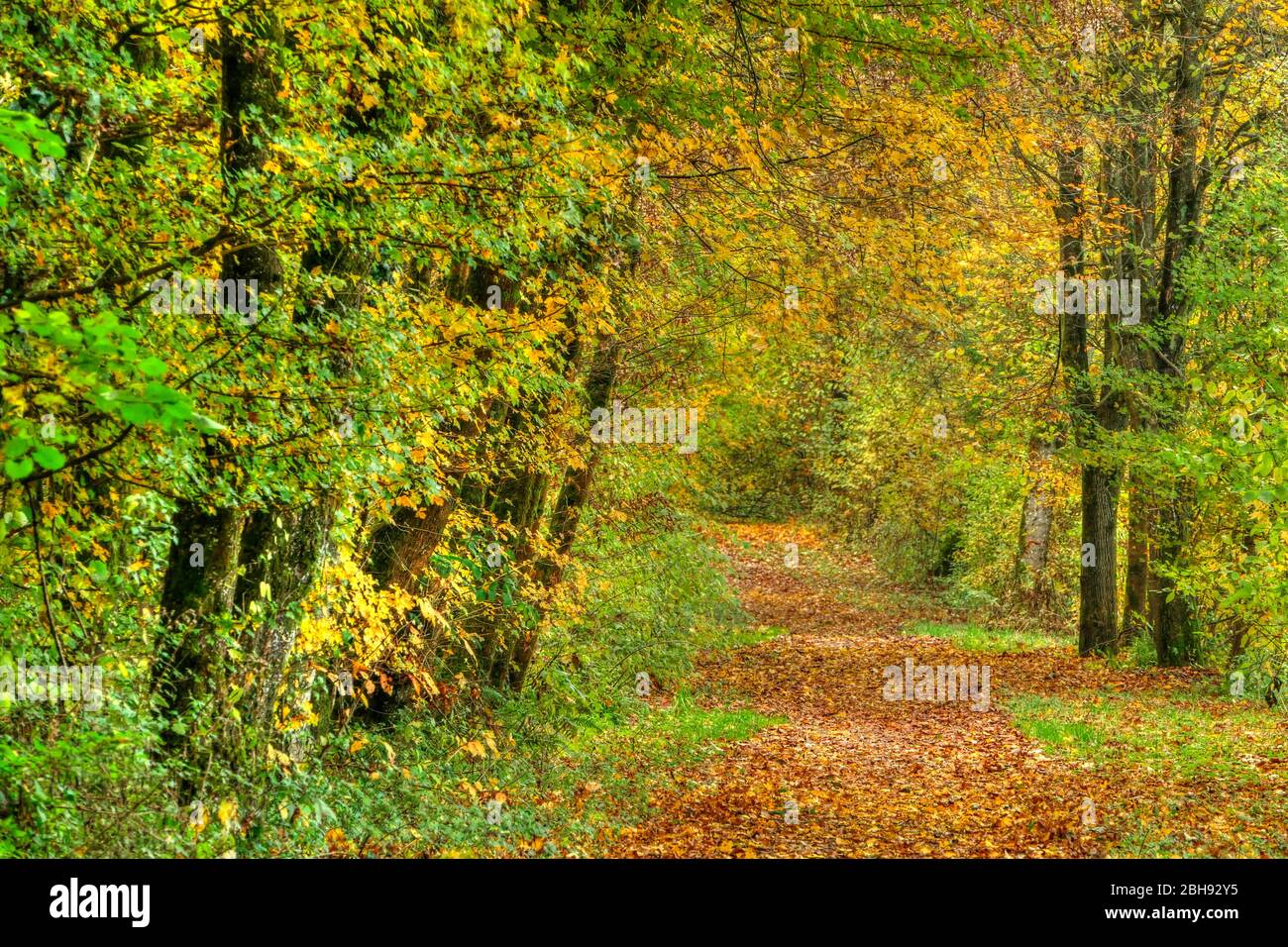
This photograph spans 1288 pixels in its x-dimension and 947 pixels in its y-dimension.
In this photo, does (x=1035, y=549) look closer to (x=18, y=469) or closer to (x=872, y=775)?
(x=872, y=775)

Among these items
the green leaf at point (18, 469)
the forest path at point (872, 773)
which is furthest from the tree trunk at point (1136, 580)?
the green leaf at point (18, 469)

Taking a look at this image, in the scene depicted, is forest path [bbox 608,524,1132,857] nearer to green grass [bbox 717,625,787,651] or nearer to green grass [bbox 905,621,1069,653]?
green grass [bbox 717,625,787,651]

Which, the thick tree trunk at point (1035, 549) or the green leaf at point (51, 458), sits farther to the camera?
the thick tree trunk at point (1035, 549)

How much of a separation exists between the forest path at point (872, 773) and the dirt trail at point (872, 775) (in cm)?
2

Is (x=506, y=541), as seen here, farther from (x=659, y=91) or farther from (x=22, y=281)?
(x=22, y=281)

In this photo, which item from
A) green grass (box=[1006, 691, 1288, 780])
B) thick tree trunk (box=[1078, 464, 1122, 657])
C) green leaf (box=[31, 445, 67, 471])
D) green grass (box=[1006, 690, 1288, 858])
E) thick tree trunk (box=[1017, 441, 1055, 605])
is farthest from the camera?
thick tree trunk (box=[1017, 441, 1055, 605])

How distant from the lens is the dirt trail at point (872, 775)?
9.23m

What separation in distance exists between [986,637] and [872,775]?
37.7ft

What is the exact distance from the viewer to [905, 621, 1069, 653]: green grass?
71.3ft

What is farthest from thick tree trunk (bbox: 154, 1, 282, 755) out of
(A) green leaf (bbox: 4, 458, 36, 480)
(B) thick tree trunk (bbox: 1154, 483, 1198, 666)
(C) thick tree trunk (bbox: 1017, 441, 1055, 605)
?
(C) thick tree trunk (bbox: 1017, 441, 1055, 605)

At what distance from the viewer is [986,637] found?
2272 cm

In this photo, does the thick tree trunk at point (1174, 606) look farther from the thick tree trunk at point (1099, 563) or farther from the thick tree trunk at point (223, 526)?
the thick tree trunk at point (223, 526)

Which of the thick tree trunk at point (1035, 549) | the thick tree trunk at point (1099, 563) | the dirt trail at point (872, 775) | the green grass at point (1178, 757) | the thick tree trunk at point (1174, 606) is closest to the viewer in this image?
the green grass at point (1178, 757)

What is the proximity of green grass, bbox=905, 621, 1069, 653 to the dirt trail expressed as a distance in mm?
476
